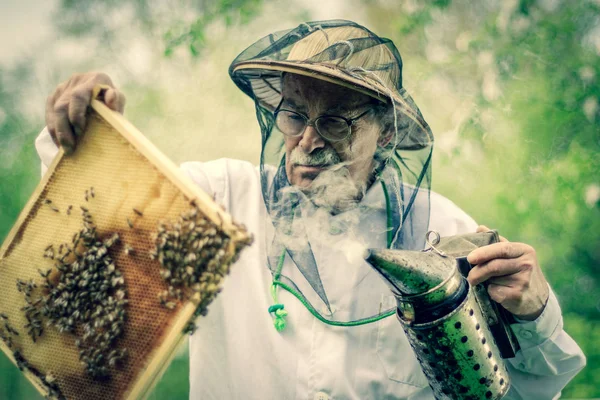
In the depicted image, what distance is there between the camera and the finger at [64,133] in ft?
4.48

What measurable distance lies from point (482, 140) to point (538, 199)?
594 millimetres

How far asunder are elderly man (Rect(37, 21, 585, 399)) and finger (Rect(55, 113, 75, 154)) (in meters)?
0.76

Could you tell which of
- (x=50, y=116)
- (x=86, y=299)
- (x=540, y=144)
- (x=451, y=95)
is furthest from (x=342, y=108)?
(x=540, y=144)

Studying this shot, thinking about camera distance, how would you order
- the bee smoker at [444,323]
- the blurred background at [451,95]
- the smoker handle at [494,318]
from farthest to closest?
the blurred background at [451,95] → the smoker handle at [494,318] → the bee smoker at [444,323]

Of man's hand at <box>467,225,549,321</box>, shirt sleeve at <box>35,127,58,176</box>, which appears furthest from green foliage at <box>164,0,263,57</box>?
man's hand at <box>467,225,549,321</box>

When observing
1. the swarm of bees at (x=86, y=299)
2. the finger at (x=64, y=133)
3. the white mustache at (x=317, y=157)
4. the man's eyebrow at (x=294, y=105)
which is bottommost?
the swarm of bees at (x=86, y=299)

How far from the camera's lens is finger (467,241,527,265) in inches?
61.2

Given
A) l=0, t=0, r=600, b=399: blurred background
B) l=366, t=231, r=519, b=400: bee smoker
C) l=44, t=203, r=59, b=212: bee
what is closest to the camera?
l=366, t=231, r=519, b=400: bee smoker

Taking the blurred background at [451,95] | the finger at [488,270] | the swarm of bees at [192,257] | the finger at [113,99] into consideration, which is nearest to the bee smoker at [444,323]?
the finger at [488,270]

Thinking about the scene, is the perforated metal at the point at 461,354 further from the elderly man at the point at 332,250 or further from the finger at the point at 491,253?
the elderly man at the point at 332,250

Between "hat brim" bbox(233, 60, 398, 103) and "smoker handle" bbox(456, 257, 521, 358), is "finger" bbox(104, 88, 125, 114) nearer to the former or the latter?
"hat brim" bbox(233, 60, 398, 103)

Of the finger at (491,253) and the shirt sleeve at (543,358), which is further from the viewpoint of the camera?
the shirt sleeve at (543,358)

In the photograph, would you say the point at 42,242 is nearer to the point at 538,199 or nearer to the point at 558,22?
the point at 538,199

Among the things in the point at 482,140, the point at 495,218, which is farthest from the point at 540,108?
the point at 495,218
